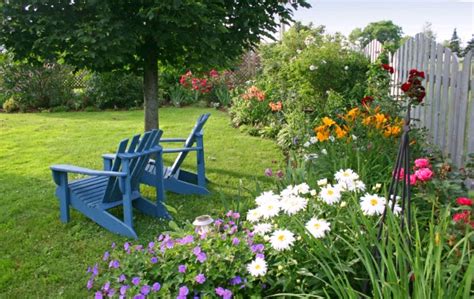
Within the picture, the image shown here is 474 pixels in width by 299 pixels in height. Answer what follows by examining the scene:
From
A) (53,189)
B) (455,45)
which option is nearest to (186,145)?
(53,189)

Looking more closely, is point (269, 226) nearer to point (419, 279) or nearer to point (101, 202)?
point (419, 279)

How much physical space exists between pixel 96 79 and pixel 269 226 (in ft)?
36.5

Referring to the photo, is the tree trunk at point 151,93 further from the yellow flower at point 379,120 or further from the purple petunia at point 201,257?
the purple petunia at point 201,257

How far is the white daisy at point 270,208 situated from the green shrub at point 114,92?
10.7m

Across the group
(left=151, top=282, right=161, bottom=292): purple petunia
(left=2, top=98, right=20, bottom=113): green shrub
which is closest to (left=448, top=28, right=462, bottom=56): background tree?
(left=151, top=282, right=161, bottom=292): purple petunia

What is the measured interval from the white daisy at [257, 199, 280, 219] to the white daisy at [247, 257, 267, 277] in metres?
0.23

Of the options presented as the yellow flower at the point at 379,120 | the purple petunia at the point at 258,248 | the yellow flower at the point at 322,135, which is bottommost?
the purple petunia at the point at 258,248

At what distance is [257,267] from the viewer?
1865mm

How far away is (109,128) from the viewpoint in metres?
8.77

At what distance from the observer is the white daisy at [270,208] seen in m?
2.05

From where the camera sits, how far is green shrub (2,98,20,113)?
11.7m

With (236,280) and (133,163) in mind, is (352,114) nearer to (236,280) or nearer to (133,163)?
(133,163)

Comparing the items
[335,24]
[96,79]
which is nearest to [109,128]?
[96,79]

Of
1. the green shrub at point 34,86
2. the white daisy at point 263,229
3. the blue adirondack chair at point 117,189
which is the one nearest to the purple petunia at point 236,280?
the white daisy at point 263,229
